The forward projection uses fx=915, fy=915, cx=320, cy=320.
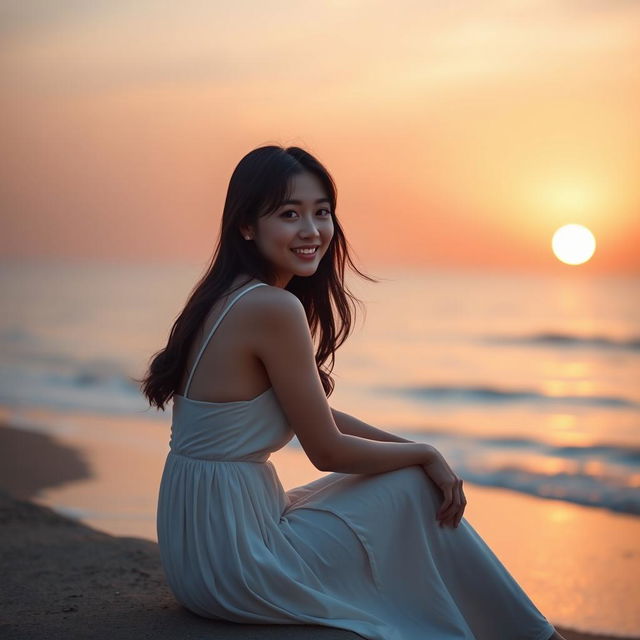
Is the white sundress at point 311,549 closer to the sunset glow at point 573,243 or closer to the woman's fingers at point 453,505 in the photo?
the woman's fingers at point 453,505

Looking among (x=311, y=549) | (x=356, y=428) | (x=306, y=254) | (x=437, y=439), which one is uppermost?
(x=306, y=254)

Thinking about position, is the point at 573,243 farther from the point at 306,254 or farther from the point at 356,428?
the point at 306,254

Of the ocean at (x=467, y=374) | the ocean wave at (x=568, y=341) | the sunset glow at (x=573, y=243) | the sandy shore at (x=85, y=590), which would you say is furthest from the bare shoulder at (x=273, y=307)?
the sunset glow at (x=573, y=243)

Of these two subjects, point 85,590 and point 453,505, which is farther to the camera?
point 85,590

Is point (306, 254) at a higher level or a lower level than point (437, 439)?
higher

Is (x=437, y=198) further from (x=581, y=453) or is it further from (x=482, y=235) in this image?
(x=581, y=453)

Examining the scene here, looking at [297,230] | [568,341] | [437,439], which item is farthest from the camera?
[568,341]

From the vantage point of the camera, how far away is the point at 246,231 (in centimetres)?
325

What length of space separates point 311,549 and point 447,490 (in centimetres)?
50

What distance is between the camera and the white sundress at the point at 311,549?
305 centimetres

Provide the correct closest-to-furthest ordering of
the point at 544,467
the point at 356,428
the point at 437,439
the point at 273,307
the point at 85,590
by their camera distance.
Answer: the point at 273,307
the point at 356,428
the point at 85,590
the point at 544,467
the point at 437,439

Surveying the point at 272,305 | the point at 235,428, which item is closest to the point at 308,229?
the point at 272,305

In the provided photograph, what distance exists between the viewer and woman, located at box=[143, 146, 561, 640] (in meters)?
3.05

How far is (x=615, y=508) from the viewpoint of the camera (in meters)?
7.48
